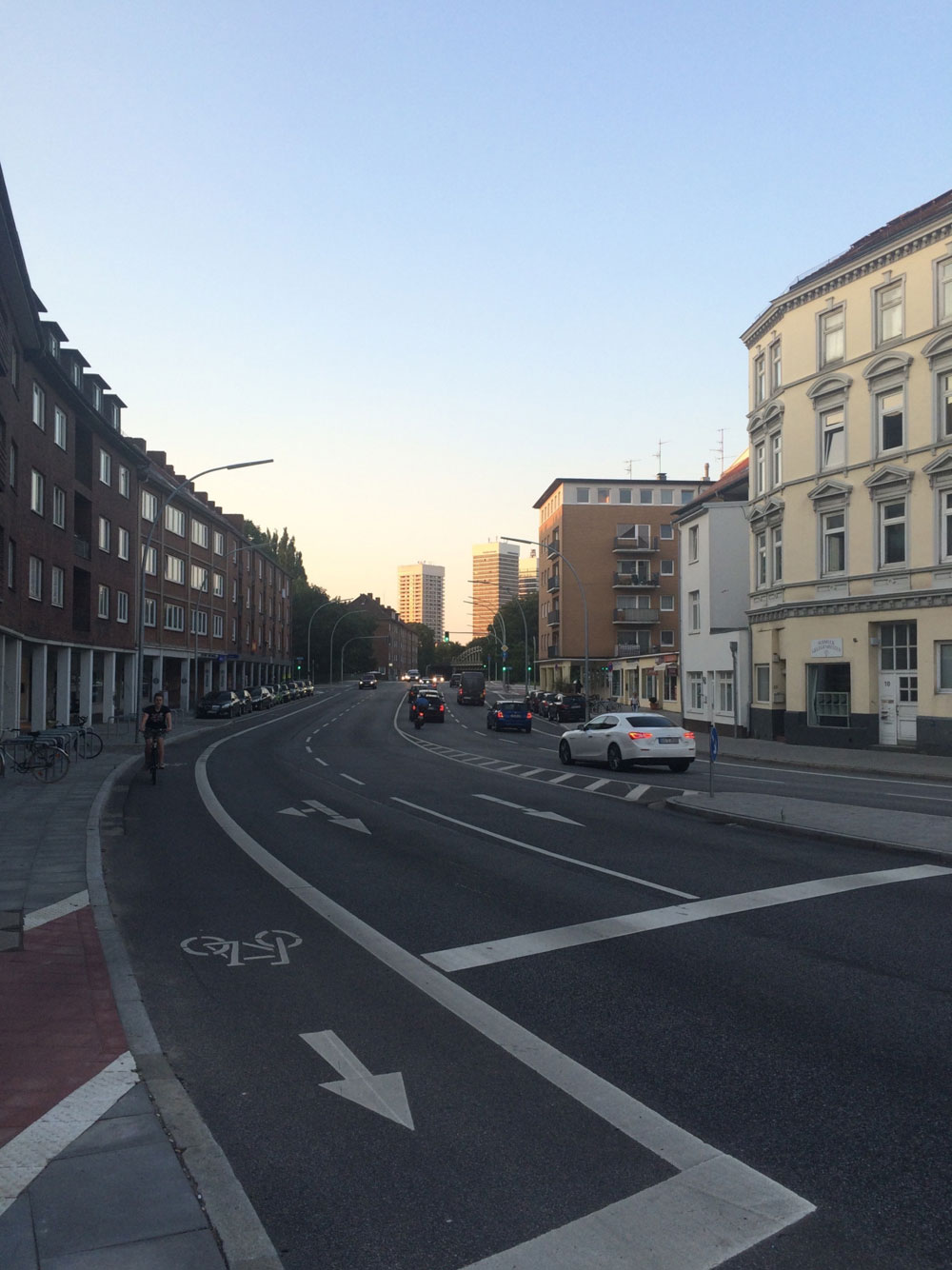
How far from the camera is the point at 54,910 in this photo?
340 inches

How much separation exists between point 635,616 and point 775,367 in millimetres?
45288

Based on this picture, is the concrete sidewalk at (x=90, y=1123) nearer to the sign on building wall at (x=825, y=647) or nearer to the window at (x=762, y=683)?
the sign on building wall at (x=825, y=647)

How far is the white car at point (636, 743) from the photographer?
2364cm

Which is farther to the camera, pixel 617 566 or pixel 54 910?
pixel 617 566

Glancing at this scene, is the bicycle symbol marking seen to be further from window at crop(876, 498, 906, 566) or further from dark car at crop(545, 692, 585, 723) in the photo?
dark car at crop(545, 692, 585, 723)

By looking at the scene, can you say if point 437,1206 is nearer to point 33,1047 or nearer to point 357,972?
point 33,1047

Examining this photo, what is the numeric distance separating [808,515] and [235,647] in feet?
158

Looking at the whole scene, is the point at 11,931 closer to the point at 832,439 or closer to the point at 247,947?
the point at 247,947

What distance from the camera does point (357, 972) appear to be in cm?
698

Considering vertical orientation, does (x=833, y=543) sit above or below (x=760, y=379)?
below

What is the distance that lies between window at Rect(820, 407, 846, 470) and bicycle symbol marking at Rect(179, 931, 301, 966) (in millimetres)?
29547

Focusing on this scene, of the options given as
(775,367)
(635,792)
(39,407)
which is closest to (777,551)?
(775,367)

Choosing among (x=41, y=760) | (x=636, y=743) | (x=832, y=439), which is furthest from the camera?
(x=832, y=439)

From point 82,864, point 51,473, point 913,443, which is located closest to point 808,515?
point 913,443
